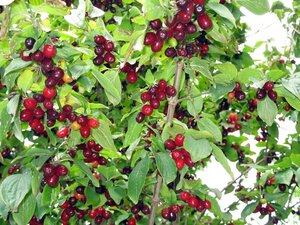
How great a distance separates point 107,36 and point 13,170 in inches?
35.6

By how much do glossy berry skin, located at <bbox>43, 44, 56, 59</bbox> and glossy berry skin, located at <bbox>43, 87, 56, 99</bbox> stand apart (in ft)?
0.67

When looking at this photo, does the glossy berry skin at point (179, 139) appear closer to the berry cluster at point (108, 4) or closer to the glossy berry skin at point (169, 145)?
the glossy berry skin at point (169, 145)

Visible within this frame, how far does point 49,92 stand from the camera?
227 centimetres

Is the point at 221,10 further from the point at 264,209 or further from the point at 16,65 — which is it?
the point at 264,209

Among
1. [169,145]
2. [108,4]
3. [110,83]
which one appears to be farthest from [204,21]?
[108,4]

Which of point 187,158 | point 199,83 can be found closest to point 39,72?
point 187,158

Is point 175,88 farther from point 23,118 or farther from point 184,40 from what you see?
point 23,118

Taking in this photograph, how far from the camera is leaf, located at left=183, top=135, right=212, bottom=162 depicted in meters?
2.35

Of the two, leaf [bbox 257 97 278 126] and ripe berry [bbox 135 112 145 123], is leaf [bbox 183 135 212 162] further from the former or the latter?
leaf [bbox 257 97 278 126]

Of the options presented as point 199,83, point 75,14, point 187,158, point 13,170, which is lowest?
point 199,83

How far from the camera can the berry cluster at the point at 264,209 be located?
3707 mm

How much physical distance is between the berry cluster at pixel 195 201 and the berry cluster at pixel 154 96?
2.13 feet

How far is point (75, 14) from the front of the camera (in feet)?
7.52

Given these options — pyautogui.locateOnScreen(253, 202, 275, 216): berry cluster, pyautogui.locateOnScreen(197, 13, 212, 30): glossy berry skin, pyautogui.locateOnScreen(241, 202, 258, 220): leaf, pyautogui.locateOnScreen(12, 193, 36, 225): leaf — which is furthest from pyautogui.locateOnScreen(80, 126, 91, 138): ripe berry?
pyautogui.locateOnScreen(253, 202, 275, 216): berry cluster
